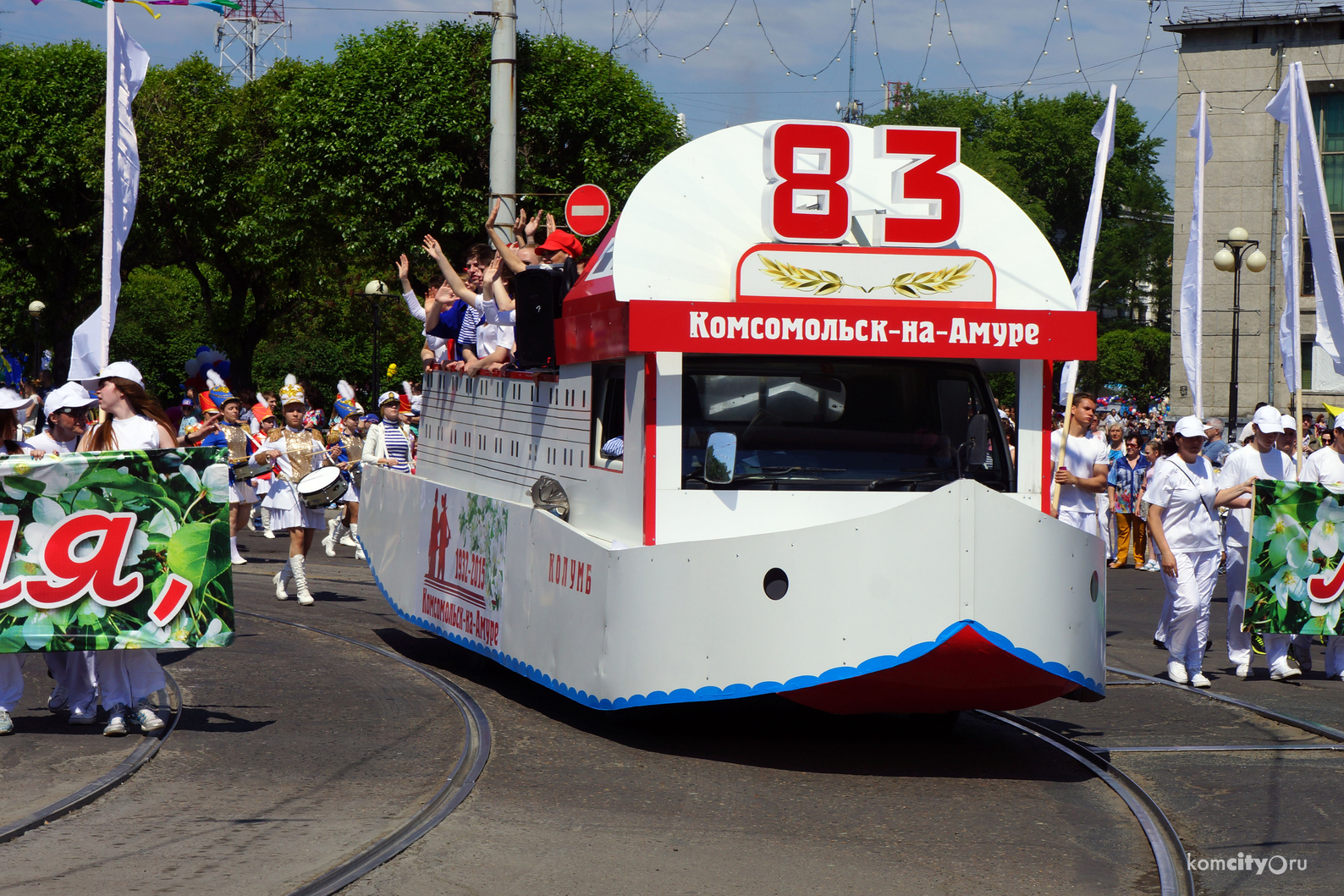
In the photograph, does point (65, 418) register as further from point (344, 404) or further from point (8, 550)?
point (344, 404)

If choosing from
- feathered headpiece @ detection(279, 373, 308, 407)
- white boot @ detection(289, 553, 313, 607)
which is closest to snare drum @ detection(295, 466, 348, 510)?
white boot @ detection(289, 553, 313, 607)

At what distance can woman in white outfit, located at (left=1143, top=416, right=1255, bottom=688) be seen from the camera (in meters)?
10.4

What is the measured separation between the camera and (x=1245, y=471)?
1148cm

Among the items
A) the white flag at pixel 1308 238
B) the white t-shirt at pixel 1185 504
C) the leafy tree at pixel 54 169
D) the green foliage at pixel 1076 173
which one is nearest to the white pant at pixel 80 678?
the white t-shirt at pixel 1185 504

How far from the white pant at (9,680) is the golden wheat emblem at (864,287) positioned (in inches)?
170

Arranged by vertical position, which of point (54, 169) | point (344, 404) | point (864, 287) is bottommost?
point (344, 404)

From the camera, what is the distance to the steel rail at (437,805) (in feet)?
17.8

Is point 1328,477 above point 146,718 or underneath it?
above

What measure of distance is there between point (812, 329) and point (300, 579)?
7.52 m

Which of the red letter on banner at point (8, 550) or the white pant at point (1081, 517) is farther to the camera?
the white pant at point (1081, 517)

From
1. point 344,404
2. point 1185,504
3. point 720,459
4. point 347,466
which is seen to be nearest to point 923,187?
point 720,459

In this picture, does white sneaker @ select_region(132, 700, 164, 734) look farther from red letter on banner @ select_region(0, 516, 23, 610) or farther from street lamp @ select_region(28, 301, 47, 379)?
street lamp @ select_region(28, 301, 47, 379)

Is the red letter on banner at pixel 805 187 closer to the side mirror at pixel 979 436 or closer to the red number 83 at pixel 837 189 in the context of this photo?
the red number 83 at pixel 837 189

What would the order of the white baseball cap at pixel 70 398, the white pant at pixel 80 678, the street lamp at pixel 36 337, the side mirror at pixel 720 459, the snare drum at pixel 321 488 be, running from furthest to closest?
the street lamp at pixel 36 337
the snare drum at pixel 321 488
the white baseball cap at pixel 70 398
the white pant at pixel 80 678
the side mirror at pixel 720 459
